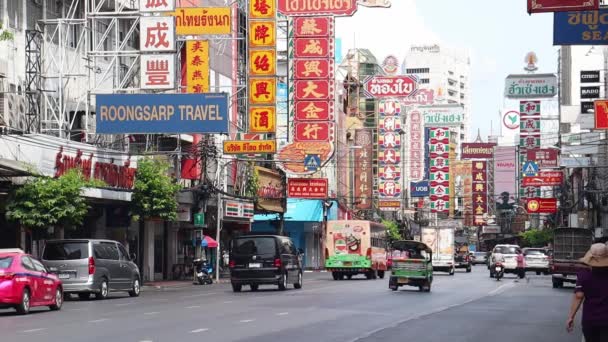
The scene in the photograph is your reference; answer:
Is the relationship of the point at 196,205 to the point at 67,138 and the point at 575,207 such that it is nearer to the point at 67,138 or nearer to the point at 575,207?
the point at 67,138

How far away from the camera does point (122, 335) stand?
66.9ft

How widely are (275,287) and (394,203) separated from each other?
2141 inches

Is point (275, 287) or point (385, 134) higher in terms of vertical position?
point (385, 134)

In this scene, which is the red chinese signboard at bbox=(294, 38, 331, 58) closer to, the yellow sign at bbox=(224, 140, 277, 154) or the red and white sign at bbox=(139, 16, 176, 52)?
the yellow sign at bbox=(224, 140, 277, 154)

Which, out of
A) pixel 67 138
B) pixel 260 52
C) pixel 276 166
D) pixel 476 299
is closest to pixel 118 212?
pixel 67 138

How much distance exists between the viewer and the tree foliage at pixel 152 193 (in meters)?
48.5

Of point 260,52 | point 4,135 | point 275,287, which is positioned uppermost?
point 260,52

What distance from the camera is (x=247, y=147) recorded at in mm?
53188

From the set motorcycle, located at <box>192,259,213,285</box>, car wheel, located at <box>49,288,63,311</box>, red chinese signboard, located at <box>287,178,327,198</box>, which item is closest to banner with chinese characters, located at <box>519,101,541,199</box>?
red chinese signboard, located at <box>287,178,327,198</box>

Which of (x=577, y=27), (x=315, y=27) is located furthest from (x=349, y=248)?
(x=577, y=27)

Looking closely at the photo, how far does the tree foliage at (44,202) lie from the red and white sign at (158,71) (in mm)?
6466

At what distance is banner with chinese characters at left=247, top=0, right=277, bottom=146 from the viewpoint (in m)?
52.9

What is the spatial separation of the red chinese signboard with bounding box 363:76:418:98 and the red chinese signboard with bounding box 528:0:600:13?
8403cm

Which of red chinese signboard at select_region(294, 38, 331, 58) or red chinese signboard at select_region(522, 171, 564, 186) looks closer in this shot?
red chinese signboard at select_region(294, 38, 331, 58)
